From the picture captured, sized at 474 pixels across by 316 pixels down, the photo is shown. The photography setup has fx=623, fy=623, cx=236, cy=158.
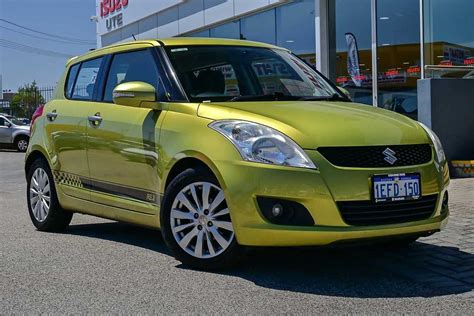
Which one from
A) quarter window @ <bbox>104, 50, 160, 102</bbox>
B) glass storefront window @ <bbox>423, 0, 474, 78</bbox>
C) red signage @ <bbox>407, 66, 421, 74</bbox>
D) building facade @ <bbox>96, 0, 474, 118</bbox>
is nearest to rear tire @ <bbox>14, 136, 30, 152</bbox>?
building facade @ <bbox>96, 0, 474, 118</bbox>

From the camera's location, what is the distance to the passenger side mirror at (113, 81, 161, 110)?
4.81 m

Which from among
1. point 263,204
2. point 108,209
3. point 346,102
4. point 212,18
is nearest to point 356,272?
point 263,204

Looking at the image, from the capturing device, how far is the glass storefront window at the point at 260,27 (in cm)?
1559

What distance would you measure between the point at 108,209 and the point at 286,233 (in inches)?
77.6

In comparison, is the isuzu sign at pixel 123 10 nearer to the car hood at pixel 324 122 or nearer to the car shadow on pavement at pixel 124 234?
the car shadow on pavement at pixel 124 234

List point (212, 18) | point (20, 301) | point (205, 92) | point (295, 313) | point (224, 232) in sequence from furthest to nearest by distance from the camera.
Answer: point (212, 18) < point (205, 92) < point (224, 232) < point (20, 301) < point (295, 313)

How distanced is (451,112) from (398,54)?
2.68 meters

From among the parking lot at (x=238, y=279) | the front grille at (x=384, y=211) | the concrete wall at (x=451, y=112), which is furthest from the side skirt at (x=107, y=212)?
the concrete wall at (x=451, y=112)

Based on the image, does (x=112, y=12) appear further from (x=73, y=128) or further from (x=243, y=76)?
(x=243, y=76)

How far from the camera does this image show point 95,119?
5449 millimetres

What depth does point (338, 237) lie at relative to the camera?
3982mm

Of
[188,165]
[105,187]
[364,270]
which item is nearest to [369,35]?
[105,187]

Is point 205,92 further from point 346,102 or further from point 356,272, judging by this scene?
point 356,272

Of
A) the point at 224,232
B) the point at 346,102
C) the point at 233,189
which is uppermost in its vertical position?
the point at 346,102
